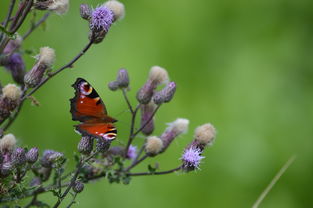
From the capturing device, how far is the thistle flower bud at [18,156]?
1179 mm

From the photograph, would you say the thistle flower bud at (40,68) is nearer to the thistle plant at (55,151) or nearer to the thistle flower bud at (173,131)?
the thistle plant at (55,151)

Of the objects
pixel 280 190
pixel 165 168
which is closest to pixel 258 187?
pixel 280 190

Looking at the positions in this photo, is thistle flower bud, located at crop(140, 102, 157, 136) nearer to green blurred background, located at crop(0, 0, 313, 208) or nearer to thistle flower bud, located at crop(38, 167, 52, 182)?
thistle flower bud, located at crop(38, 167, 52, 182)

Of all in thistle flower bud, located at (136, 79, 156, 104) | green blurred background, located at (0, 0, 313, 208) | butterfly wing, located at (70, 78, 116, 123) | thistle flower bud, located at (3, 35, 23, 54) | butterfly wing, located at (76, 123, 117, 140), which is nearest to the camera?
butterfly wing, located at (76, 123, 117, 140)

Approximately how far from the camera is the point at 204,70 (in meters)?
2.69

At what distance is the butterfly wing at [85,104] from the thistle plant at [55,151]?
61 mm

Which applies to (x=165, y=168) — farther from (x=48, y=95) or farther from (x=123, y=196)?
(x=48, y=95)

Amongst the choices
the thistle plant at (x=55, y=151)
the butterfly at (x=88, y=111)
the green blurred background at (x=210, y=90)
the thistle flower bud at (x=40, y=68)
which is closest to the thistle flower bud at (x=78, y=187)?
the thistle plant at (x=55, y=151)

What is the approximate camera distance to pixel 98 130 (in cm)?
117

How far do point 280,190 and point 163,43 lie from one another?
0.83m

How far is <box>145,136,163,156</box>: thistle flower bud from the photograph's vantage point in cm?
141

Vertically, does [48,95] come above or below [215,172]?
above

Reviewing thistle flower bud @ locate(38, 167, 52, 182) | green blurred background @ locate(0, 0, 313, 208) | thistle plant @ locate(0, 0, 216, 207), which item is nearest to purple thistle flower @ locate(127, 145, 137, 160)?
thistle plant @ locate(0, 0, 216, 207)

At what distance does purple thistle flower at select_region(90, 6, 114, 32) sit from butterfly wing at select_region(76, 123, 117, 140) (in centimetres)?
24
